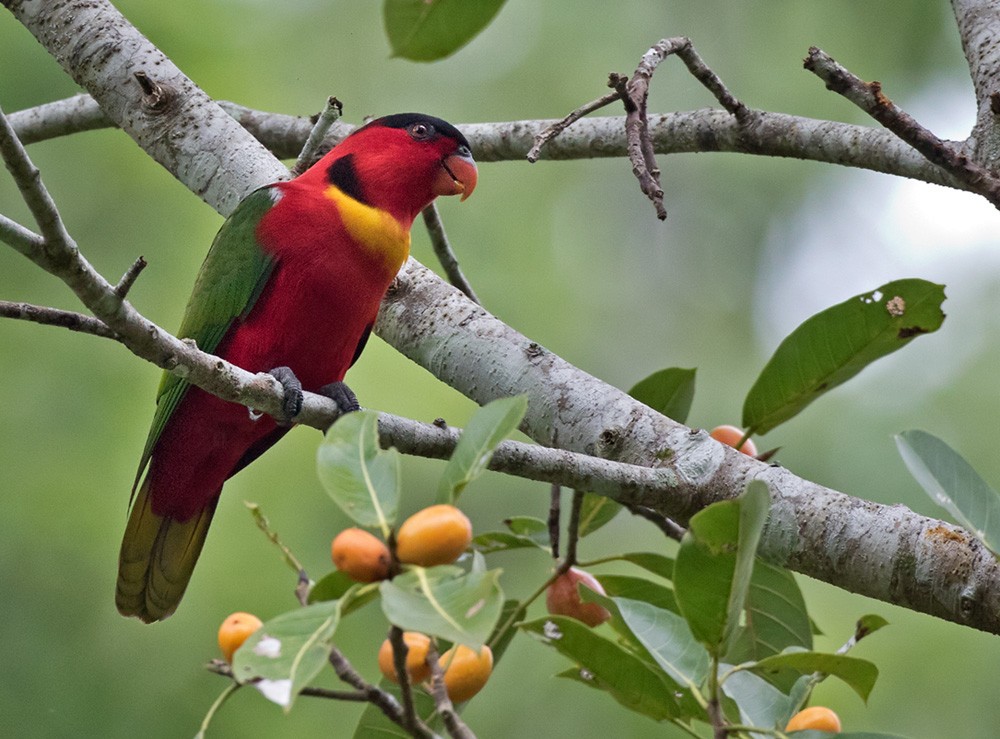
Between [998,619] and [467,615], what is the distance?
92cm

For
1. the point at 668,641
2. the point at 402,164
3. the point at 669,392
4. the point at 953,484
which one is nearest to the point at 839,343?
the point at 669,392

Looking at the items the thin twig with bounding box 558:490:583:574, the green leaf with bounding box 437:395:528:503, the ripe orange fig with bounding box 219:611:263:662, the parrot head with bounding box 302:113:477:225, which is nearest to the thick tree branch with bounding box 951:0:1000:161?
the thin twig with bounding box 558:490:583:574

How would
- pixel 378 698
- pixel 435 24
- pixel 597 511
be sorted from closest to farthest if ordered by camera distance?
pixel 378 698, pixel 435 24, pixel 597 511

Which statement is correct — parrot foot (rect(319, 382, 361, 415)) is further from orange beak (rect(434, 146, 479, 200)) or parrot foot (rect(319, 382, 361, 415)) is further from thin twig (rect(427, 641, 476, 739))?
thin twig (rect(427, 641, 476, 739))

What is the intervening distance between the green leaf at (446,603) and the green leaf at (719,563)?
0.33 metres

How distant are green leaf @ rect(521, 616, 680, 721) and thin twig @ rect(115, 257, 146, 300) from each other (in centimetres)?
71

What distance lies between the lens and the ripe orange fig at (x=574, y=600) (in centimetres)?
189

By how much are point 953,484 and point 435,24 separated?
3.12 feet

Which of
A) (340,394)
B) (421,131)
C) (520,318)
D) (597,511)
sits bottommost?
(597,511)

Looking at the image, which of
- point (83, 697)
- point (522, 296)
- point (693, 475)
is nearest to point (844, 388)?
point (522, 296)

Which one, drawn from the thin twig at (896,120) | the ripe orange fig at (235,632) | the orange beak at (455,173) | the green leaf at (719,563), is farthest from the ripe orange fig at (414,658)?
the orange beak at (455,173)

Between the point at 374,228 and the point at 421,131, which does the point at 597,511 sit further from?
the point at 421,131

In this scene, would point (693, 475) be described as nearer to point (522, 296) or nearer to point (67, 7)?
point (67, 7)

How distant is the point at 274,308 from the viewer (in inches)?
99.7
